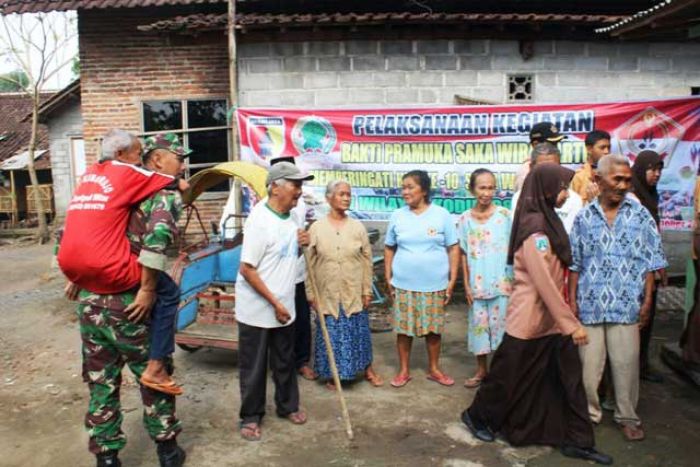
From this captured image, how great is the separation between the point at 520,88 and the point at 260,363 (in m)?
5.70

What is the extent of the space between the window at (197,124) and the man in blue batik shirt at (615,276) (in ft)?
23.7

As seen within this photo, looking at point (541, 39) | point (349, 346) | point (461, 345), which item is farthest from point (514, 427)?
point (541, 39)

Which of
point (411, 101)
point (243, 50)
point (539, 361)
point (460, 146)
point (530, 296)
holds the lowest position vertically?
point (539, 361)

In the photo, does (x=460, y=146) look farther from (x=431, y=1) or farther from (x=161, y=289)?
(x=161, y=289)

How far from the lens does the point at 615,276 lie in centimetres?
361

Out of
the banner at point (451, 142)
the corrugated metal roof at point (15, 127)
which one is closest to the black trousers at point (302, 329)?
the banner at point (451, 142)

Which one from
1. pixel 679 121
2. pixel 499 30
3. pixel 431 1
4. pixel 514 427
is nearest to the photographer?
pixel 514 427

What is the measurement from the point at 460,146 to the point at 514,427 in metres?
3.79

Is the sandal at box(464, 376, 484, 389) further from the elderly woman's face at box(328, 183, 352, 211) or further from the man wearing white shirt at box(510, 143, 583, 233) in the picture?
the elderly woman's face at box(328, 183, 352, 211)

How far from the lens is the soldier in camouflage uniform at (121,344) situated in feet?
10.2

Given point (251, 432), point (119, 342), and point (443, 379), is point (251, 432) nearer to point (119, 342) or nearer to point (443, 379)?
point (119, 342)

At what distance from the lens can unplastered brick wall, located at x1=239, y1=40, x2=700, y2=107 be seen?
780 cm

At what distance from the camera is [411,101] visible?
25.8 ft

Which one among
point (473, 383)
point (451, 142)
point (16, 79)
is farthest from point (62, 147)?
point (473, 383)
